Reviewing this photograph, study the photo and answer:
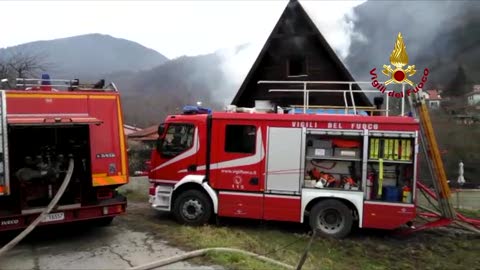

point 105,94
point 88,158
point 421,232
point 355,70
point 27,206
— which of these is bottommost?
point 421,232

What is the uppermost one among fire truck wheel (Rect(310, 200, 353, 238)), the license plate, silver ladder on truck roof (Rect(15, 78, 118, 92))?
silver ladder on truck roof (Rect(15, 78, 118, 92))

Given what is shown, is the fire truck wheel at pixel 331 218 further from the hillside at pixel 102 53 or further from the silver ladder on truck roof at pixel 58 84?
the hillside at pixel 102 53

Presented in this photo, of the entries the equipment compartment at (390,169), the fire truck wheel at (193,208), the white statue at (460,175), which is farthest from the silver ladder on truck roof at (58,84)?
the white statue at (460,175)

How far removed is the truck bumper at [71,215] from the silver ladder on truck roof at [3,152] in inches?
18.2

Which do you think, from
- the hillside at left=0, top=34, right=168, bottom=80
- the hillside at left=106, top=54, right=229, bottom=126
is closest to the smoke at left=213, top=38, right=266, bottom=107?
the hillside at left=106, top=54, right=229, bottom=126

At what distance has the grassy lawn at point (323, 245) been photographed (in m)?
7.56

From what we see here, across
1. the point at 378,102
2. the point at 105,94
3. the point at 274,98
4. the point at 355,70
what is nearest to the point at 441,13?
the point at 355,70

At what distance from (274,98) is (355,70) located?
1910 cm

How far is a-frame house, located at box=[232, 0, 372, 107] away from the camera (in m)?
18.5

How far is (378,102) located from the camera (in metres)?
11.5

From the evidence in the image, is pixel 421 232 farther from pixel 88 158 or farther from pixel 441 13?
pixel 441 13

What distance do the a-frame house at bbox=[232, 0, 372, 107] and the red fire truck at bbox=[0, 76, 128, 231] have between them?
35.5ft

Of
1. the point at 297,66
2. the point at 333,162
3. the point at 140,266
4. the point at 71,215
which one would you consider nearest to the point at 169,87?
the point at 297,66

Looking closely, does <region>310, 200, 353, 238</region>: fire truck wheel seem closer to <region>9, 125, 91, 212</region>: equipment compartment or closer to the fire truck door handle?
the fire truck door handle
